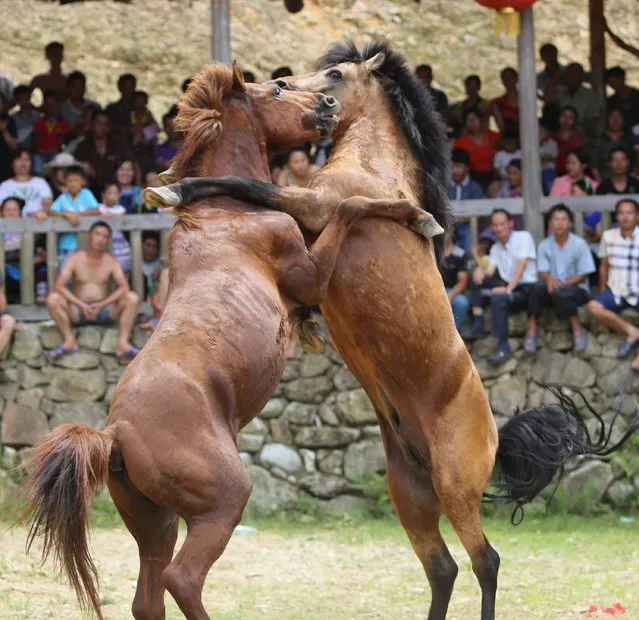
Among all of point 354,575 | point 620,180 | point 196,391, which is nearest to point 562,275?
point 620,180

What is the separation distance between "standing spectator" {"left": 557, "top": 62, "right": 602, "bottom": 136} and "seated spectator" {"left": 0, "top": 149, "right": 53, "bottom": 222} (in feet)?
18.5

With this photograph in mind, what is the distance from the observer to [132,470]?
4805 millimetres

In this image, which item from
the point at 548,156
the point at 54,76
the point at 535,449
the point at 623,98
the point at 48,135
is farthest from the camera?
the point at 54,76

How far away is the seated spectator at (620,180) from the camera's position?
35.8 ft

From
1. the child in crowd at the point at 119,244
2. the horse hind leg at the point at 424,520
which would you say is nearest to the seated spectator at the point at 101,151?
the child in crowd at the point at 119,244

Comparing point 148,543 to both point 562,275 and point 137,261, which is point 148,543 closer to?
point 137,261

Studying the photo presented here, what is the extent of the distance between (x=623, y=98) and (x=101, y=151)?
5.63 m

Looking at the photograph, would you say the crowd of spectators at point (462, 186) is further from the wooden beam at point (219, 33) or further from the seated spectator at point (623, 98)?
the wooden beam at point (219, 33)

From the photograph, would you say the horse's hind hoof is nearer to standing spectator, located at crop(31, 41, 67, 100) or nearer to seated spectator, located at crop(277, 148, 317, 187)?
seated spectator, located at crop(277, 148, 317, 187)

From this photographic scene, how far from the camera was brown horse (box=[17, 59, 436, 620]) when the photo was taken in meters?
4.75

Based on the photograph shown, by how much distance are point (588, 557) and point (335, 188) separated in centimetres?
431

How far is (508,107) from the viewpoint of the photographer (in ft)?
43.3

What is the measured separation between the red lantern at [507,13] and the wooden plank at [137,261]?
351 cm

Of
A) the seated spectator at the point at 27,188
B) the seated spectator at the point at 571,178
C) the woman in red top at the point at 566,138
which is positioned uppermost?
the woman in red top at the point at 566,138
